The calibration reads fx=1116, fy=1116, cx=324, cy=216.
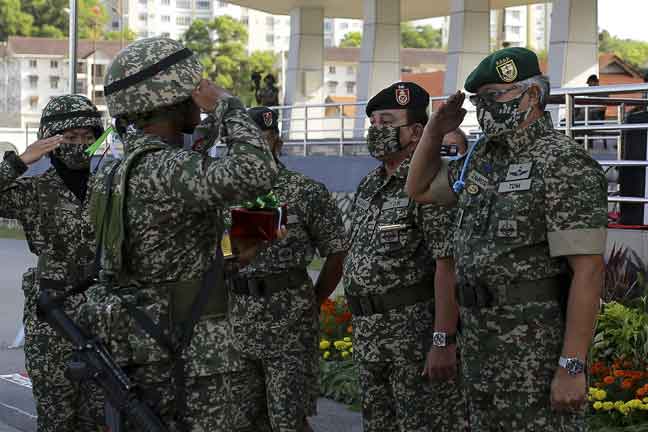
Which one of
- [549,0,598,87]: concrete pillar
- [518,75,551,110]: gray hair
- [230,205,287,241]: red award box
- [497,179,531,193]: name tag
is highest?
[549,0,598,87]: concrete pillar

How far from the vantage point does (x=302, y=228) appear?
19.9ft

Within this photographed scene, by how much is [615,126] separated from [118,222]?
564 cm

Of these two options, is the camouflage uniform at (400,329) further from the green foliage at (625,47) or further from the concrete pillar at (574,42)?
the green foliage at (625,47)

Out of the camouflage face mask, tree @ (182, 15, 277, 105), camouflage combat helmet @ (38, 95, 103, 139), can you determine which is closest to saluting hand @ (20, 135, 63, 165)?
camouflage combat helmet @ (38, 95, 103, 139)

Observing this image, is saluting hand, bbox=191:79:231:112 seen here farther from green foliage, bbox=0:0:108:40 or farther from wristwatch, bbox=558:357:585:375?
green foliage, bbox=0:0:108:40

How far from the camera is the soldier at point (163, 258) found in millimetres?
3783

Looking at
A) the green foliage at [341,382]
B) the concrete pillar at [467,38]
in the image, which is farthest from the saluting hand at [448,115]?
the concrete pillar at [467,38]

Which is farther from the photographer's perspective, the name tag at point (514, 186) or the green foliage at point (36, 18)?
the green foliage at point (36, 18)

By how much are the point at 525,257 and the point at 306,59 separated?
2587 cm

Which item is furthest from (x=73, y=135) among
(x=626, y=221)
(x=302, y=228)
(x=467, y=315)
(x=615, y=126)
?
(x=626, y=221)

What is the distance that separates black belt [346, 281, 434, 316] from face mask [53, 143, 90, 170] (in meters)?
1.63

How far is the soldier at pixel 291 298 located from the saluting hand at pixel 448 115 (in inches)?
58.9

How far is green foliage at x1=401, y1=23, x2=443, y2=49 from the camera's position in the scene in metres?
162

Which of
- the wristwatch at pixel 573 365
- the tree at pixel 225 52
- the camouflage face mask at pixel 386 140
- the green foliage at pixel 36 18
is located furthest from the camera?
the green foliage at pixel 36 18
